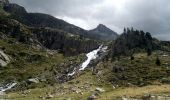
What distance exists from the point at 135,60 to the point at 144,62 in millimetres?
7800

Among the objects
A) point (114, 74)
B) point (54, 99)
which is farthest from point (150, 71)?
point (54, 99)

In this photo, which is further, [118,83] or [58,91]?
[118,83]

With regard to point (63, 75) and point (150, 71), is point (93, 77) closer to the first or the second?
point (150, 71)

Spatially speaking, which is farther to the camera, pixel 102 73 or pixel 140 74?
pixel 102 73

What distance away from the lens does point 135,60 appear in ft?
552

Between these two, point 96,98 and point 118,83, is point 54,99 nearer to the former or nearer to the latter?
point 96,98

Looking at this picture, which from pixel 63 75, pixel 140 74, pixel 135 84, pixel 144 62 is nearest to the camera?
pixel 135 84

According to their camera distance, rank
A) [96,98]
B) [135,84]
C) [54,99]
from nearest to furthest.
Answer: [96,98]
[54,99]
[135,84]

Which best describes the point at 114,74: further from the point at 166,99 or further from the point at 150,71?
the point at 166,99

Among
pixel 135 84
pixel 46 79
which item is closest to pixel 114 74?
pixel 135 84

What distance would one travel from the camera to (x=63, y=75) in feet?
579

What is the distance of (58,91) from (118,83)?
26.1 metres

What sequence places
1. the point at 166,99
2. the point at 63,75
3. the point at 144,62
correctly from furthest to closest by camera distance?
the point at 63,75 < the point at 144,62 < the point at 166,99

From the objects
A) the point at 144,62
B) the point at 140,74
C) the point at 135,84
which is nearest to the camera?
the point at 135,84
